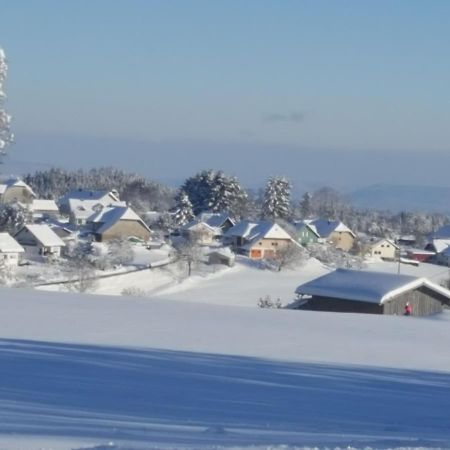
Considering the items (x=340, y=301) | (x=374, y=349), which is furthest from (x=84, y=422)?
(x=340, y=301)

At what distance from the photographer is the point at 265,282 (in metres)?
54.8

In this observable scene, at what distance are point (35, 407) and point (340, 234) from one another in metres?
79.1

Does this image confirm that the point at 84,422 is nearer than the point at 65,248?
Yes

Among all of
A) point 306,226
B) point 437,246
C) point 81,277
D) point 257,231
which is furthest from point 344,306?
point 437,246

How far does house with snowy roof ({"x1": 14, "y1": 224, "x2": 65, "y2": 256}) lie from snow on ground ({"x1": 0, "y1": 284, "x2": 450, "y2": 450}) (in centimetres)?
4188

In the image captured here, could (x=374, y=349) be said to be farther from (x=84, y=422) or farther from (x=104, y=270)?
(x=104, y=270)

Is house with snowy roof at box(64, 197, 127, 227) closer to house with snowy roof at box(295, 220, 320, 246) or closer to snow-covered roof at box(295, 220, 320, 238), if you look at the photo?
snow-covered roof at box(295, 220, 320, 238)

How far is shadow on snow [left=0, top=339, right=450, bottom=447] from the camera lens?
7.32m

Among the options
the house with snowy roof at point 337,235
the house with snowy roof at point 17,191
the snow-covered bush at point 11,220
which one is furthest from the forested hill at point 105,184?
the snow-covered bush at point 11,220

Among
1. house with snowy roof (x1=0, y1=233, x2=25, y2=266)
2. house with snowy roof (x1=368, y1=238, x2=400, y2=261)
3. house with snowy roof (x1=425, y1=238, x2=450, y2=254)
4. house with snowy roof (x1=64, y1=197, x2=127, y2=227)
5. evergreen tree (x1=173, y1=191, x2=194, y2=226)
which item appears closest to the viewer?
house with snowy roof (x1=0, y1=233, x2=25, y2=266)

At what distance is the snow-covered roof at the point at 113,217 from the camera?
7088 centimetres

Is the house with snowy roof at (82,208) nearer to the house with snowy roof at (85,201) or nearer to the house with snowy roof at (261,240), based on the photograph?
the house with snowy roof at (85,201)

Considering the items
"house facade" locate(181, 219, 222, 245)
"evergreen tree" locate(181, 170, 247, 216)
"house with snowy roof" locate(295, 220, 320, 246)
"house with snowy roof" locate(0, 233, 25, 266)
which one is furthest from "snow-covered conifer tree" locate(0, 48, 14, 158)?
"evergreen tree" locate(181, 170, 247, 216)

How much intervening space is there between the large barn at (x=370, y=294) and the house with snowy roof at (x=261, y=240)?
39082 millimetres
